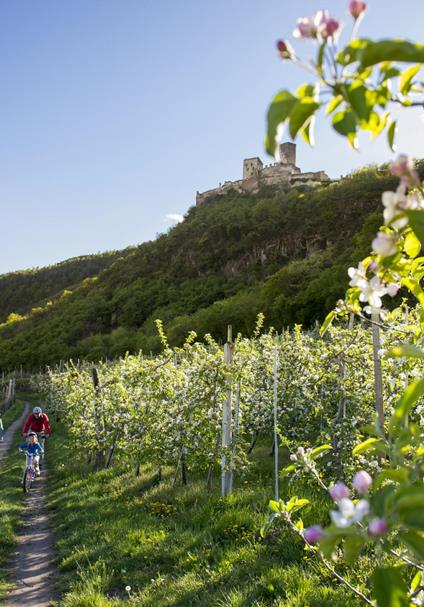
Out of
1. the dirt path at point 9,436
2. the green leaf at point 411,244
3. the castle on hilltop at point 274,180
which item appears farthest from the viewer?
the castle on hilltop at point 274,180

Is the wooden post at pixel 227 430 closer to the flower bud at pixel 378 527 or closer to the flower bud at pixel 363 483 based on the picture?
the flower bud at pixel 363 483

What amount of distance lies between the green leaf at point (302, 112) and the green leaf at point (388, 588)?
877 mm

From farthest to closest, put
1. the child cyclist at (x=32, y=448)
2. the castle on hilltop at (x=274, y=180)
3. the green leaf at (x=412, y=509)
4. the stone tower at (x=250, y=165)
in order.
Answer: the stone tower at (x=250, y=165) → the castle on hilltop at (x=274, y=180) → the child cyclist at (x=32, y=448) → the green leaf at (x=412, y=509)

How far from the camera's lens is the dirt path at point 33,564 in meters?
5.05

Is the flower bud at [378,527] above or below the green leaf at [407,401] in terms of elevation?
below

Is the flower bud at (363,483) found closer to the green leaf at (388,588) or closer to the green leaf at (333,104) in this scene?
the green leaf at (388,588)

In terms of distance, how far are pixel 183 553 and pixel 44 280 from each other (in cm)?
11976

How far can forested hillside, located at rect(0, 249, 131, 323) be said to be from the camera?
11256 cm

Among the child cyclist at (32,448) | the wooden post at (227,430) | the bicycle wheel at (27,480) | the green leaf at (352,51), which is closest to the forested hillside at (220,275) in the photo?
the child cyclist at (32,448)

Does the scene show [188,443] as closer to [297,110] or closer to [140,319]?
[297,110]

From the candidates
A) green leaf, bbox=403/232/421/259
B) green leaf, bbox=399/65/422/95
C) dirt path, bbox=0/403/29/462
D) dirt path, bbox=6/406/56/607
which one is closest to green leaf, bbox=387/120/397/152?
green leaf, bbox=399/65/422/95

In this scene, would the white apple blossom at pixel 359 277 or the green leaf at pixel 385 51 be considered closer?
the green leaf at pixel 385 51

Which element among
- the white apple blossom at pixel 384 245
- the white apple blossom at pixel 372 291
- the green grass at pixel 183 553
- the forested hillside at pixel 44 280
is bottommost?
the green grass at pixel 183 553

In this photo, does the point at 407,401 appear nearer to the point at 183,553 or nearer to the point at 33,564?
the point at 183,553
